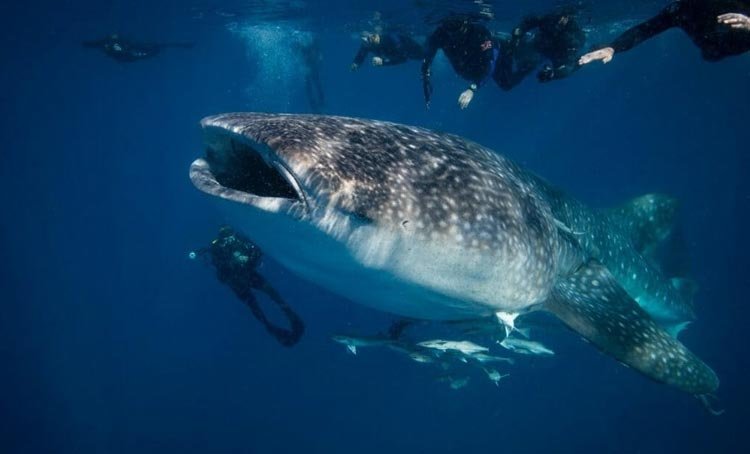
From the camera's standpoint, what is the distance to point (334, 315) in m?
21.5

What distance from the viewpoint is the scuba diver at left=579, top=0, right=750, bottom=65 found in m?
4.94

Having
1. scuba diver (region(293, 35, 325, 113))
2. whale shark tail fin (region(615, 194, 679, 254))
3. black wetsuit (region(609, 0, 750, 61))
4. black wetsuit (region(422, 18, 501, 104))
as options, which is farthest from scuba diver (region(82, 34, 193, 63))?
black wetsuit (region(609, 0, 750, 61))

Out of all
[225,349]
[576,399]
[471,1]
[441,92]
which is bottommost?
[225,349]

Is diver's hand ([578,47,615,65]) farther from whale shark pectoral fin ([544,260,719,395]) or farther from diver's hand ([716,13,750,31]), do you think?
whale shark pectoral fin ([544,260,719,395])

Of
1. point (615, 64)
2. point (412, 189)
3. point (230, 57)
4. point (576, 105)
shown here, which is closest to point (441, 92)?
point (576, 105)

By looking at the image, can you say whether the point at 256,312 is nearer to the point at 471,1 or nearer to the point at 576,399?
the point at 471,1

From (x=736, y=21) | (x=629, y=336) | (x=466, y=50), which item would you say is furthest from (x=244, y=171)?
(x=466, y=50)

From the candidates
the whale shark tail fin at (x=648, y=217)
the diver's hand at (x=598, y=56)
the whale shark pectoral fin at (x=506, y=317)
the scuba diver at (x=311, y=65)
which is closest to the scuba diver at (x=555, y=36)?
the whale shark tail fin at (x=648, y=217)

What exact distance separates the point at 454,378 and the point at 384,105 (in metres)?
83.7

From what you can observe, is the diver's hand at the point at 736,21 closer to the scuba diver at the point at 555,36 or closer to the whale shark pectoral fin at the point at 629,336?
the whale shark pectoral fin at the point at 629,336

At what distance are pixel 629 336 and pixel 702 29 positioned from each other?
3.77m

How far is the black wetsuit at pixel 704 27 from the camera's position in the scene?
4.95 meters

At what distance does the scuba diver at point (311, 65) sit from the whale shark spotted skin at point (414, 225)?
27.1 meters

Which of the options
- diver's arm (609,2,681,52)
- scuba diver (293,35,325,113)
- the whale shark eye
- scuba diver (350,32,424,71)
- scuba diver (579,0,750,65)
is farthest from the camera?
scuba diver (293,35,325,113)
